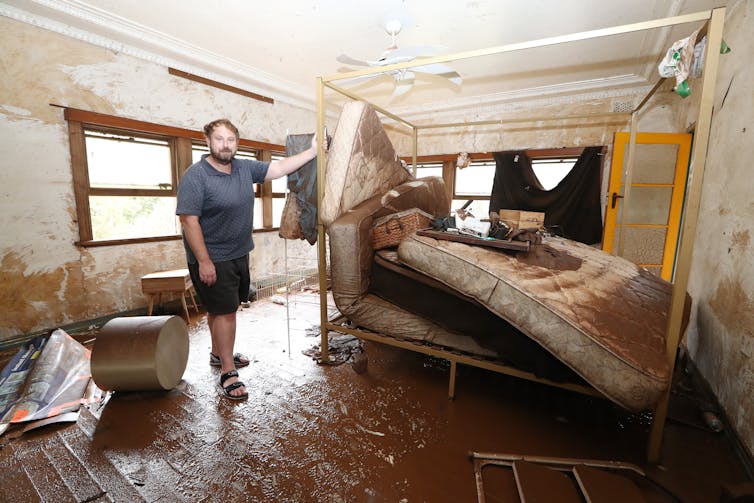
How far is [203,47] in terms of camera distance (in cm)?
361

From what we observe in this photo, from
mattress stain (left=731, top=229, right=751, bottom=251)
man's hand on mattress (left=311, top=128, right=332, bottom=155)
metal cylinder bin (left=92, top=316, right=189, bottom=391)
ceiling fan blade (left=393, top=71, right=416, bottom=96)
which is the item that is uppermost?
ceiling fan blade (left=393, top=71, right=416, bottom=96)

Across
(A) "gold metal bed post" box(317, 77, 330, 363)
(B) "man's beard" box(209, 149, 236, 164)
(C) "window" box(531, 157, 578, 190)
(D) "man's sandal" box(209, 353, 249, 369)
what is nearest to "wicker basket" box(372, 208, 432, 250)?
(A) "gold metal bed post" box(317, 77, 330, 363)

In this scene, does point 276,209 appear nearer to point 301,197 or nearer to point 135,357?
point 301,197

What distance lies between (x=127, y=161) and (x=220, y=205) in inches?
91.6

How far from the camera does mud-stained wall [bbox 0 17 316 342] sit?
→ 2773 mm

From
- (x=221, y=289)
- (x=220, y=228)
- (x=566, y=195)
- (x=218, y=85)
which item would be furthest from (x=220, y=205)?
(x=566, y=195)

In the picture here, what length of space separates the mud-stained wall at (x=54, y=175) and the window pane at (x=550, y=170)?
490 cm

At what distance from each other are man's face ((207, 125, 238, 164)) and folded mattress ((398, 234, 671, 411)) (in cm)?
130

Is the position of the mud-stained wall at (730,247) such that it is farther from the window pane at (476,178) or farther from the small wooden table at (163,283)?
the small wooden table at (163,283)

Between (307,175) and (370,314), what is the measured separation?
123cm

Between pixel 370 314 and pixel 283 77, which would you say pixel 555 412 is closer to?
pixel 370 314

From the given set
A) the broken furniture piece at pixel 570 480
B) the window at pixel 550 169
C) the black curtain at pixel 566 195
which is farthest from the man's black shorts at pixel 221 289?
the window at pixel 550 169

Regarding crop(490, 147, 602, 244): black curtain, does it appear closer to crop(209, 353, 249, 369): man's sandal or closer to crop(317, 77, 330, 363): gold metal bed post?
crop(317, 77, 330, 363): gold metal bed post

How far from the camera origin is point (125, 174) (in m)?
3.54
